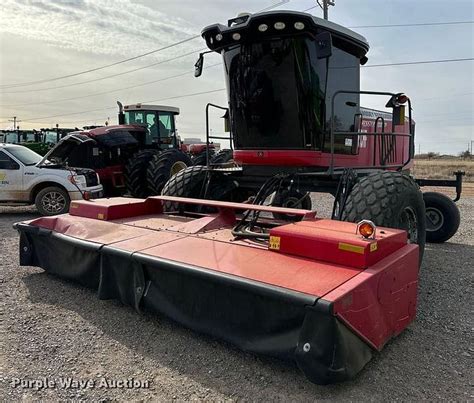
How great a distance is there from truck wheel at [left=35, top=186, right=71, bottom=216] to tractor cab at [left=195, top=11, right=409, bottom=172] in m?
5.32

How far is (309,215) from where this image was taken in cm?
336

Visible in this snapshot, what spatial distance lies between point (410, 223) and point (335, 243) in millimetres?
1655

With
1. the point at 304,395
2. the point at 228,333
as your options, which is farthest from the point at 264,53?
the point at 304,395

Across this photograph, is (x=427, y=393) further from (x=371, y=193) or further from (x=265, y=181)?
(x=265, y=181)

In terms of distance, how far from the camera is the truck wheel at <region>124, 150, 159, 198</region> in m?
9.88

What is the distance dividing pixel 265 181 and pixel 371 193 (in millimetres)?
1374

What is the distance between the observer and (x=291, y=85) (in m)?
4.07

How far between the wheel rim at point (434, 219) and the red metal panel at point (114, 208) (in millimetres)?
3993

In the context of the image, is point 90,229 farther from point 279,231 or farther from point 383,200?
point 383,200

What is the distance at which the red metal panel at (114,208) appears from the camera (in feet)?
13.5

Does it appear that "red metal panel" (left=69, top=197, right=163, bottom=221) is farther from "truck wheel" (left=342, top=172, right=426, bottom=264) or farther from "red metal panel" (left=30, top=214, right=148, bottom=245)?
"truck wheel" (left=342, top=172, right=426, bottom=264)

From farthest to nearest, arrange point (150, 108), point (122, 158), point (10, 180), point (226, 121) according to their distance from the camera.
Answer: point (150, 108) → point (122, 158) → point (10, 180) → point (226, 121)

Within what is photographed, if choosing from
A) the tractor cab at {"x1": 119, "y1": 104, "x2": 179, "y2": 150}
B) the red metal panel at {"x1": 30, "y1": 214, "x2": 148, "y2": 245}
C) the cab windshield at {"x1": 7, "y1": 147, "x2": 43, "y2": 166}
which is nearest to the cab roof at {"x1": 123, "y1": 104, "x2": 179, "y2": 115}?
the tractor cab at {"x1": 119, "y1": 104, "x2": 179, "y2": 150}

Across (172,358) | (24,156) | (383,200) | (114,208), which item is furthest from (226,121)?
(24,156)
